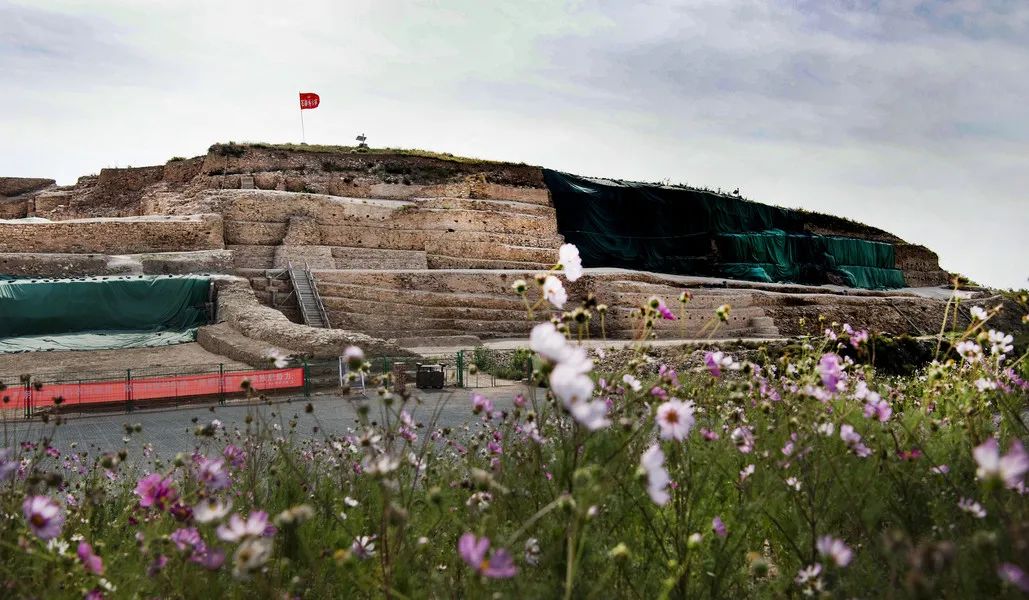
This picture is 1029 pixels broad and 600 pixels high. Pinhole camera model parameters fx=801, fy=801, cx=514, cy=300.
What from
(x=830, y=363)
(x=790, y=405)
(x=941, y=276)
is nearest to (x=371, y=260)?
(x=790, y=405)

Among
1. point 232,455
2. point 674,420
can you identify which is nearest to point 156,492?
point 232,455

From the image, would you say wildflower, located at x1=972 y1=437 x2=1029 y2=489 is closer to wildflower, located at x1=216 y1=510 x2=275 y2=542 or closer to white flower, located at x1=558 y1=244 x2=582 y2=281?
white flower, located at x1=558 y1=244 x2=582 y2=281

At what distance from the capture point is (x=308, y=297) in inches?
875

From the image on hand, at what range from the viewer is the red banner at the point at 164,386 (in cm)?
1210

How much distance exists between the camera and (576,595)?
2799mm

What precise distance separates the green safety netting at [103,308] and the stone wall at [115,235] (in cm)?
305

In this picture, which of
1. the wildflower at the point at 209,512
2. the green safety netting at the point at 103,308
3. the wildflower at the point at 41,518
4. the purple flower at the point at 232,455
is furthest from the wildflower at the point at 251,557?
the green safety netting at the point at 103,308

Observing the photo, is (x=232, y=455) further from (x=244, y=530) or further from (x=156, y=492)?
(x=244, y=530)

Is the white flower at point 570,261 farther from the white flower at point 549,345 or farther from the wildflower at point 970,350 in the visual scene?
the wildflower at point 970,350

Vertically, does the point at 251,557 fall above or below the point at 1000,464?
below

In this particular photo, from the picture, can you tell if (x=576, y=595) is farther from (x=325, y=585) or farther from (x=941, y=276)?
(x=941, y=276)

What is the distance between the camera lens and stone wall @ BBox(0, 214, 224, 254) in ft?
72.9

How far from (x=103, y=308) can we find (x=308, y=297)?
16.8 ft

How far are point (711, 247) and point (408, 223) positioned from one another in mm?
15914
